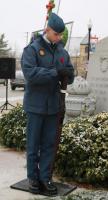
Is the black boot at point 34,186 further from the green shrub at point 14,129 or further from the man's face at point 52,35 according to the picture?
the green shrub at point 14,129

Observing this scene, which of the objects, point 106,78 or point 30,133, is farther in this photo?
point 106,78

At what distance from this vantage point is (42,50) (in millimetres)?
5586

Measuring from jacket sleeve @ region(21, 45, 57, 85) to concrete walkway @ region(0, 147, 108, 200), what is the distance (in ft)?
3.93

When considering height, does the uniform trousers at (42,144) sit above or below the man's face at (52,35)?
below

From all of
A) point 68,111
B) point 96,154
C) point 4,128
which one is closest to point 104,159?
point 96,154

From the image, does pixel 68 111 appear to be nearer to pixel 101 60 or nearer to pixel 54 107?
pixel 101 60

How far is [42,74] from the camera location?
17.8ft

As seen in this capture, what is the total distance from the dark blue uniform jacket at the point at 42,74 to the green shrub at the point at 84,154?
A: 2.56 feet

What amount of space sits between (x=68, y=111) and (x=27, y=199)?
13.5 feet

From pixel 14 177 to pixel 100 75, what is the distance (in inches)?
152

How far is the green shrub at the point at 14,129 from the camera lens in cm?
805

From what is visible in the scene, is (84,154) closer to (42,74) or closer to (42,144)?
(42,144)

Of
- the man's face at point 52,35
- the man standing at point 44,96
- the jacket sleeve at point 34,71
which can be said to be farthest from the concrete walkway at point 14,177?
the man's face at point 52,35

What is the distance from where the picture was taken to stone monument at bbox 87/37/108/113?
31.8 ft
